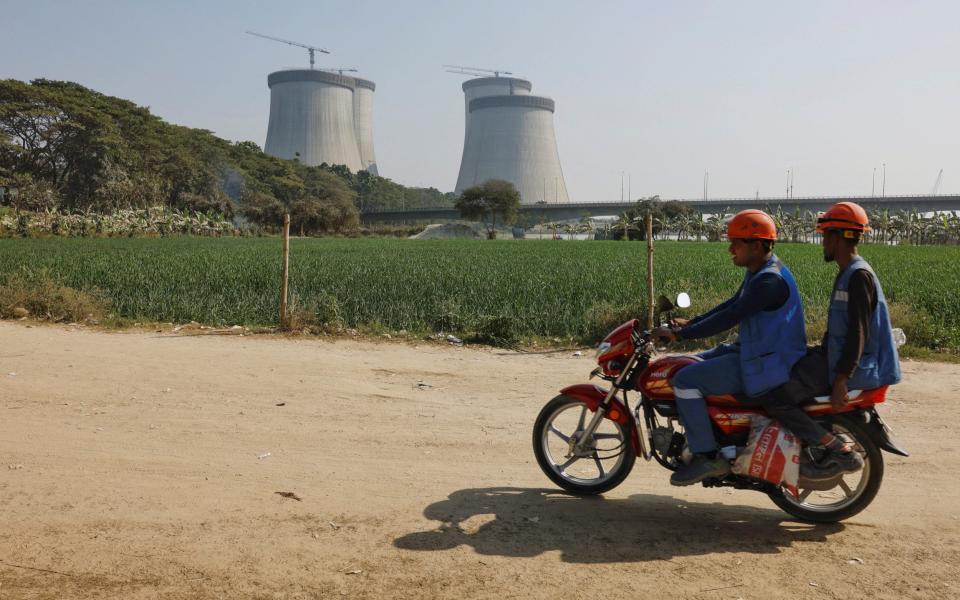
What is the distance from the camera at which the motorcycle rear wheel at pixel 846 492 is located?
3873 mm

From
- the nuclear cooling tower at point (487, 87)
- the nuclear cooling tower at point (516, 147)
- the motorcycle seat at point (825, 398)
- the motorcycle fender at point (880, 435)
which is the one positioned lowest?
the motorcycle fender at point (880, 435)

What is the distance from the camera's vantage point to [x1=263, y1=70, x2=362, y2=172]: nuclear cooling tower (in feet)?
293

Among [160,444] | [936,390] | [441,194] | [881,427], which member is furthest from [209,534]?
[441,194]

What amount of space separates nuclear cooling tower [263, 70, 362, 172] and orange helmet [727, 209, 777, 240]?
8775 centimetres

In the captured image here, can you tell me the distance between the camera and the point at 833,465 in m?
3.86

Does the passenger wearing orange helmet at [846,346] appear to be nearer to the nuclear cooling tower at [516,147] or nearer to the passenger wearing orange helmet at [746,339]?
the passenger wearing orange helmet at [746,339]

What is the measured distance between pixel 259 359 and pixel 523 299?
16.6 ft

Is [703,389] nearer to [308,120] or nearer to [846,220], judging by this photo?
[846,220]

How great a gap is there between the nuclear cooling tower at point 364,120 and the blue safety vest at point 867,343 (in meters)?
108

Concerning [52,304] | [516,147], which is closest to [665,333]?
[52,304]

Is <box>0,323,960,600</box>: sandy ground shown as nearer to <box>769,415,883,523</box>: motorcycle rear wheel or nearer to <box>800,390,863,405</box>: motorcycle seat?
<box>769,415,883,523</box>: motorcycle rear wheel

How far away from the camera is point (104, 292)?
13.1 meters

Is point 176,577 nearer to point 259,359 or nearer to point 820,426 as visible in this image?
point 820,426

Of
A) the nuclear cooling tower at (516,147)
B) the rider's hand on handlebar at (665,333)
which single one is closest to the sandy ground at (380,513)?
the rider's hand on handlebar at (665,333)
